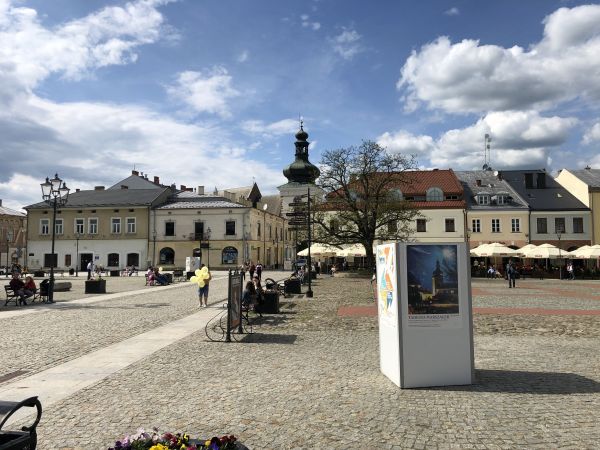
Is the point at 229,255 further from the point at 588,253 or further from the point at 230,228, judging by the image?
the point at 588,253

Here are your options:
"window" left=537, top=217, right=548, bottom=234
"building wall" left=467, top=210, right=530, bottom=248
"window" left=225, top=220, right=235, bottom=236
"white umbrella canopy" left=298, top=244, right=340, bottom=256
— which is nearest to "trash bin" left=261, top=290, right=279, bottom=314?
"white umbrella canopy" left=298, top=244, right=340, bottom=256

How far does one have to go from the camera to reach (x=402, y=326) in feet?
24.2

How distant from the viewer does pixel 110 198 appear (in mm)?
64875

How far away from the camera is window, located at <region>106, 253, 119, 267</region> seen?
6238 centimetres

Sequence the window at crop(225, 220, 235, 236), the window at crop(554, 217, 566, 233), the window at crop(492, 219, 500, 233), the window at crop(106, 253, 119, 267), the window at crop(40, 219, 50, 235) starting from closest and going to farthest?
the window at crop(554, 217, 566, 233)
the window at crop(492, 219, 500, 233)
the window at crop(225, 220, 235, 236)
the window at crop(106, 253, 119, 267)
the window at crop(40, 219, 50, 235)

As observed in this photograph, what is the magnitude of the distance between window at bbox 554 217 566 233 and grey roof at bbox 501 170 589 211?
3.32 feet

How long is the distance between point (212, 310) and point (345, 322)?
5372mm

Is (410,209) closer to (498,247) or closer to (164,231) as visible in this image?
(498,247)

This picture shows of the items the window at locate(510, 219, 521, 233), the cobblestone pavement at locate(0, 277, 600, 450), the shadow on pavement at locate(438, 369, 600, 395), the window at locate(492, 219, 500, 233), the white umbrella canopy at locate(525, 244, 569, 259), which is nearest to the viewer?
the cobblestone pavement at locate(0, 277, 600, 450)

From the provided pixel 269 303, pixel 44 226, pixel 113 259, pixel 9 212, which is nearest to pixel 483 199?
pixel 269 303

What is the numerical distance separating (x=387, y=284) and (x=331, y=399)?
80.1 inches

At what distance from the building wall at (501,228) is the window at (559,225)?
2.69m

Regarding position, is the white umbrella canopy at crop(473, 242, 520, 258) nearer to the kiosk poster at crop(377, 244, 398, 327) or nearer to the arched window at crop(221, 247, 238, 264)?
the arched window at crop(221, 247, 238, 264)

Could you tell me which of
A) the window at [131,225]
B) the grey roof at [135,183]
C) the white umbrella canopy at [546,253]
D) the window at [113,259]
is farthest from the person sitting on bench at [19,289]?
the grey roof at [135,183]
